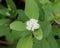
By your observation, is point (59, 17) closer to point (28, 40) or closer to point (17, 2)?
point (28, 40)

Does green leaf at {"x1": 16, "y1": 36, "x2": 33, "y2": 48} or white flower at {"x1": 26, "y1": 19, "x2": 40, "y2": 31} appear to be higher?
white flower at {"x1": 26, "y1": 19, "x2": 40, "y2": 31}

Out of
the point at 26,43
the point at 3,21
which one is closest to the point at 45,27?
the point at 26,43

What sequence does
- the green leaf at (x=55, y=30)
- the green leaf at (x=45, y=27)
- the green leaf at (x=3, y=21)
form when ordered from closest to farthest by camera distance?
the green leaf at (x=45, y=27), the green leaf at (x=55, y=30), the green leaf at (x=3, y=21)

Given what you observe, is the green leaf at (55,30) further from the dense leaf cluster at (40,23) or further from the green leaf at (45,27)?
the green leaf at (45,27)

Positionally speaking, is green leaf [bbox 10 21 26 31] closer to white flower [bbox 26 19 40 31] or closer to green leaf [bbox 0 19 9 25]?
white flower [bbox 26 19 40 31]

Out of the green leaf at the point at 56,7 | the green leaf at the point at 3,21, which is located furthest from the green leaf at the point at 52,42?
the green leaf at the point at 3,21

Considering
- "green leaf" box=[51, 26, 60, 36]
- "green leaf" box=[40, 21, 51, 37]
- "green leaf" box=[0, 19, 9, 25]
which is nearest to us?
"green leaf" box=[40, 21, 51, 37]

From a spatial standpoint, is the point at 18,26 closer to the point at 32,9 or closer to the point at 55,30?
the point at 32,9

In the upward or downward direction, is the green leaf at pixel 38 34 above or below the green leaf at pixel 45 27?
above

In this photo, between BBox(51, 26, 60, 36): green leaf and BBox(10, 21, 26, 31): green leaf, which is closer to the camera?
BBox(10, 21, 26, 31): green leaf

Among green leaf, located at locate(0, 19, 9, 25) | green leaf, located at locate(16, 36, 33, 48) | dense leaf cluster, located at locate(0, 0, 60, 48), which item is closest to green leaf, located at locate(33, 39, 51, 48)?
dense leaf cluster, located at locate(0, 0, 60, 48)

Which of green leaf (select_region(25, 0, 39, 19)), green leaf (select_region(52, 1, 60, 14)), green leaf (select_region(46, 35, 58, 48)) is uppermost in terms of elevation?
green leaf (select_region(25, 0, 39, 19))
